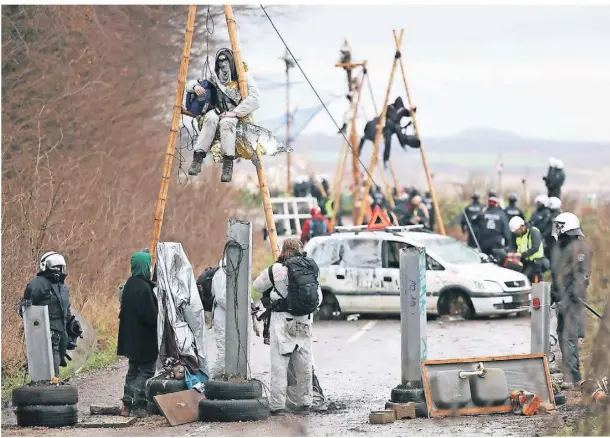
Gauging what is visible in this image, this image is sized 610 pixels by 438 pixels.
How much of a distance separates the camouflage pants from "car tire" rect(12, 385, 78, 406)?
3.14ft

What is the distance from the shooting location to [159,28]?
33375 millimetres

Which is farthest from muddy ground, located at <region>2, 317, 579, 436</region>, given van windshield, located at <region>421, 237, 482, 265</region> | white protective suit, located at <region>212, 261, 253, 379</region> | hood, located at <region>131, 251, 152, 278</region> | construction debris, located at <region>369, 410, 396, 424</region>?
hood, located at <region>131, 251, 152, 278</region>

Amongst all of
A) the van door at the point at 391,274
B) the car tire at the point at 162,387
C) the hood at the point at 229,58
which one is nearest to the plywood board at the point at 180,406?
the car tire at the point at 162,387

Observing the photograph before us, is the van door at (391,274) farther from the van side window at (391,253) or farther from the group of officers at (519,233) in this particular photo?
the group of officers at (519,233)

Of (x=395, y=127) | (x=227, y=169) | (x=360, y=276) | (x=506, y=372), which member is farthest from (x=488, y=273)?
(x=506, y=372)

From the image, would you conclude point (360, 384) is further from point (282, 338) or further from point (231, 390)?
point (231, 390)

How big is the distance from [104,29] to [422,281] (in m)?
16.8

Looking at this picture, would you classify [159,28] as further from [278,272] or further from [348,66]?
[278,272]

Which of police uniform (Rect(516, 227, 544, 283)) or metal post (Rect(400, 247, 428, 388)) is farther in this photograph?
police uniform (Rect(516, 227, 544, 283))

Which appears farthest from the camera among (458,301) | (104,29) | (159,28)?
(159,28)

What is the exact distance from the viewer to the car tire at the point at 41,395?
1447 centimetres

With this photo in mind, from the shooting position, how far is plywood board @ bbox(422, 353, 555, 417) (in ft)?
48.2

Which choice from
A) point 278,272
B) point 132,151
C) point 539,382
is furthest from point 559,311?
point 132,151

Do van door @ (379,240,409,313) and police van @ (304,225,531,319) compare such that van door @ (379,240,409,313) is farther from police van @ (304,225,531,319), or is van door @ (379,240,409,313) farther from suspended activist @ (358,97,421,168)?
suspended activist @ (358,97,421,168)
